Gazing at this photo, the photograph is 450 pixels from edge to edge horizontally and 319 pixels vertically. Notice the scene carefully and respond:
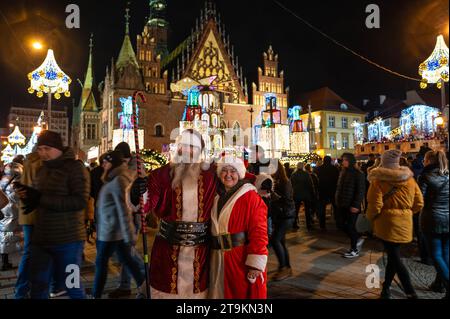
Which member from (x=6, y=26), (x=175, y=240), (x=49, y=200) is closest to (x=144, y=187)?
(x=175, y=240)

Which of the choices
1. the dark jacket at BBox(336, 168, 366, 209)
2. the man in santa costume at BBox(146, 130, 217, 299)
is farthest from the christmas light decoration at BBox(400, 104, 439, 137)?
the man in santa costume at BBox(146, 130, 217, 299)

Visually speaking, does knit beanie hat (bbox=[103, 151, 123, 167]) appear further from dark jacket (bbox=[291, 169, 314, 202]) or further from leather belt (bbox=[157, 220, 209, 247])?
dark jacket (bbox=[291, 169, 314, 202])

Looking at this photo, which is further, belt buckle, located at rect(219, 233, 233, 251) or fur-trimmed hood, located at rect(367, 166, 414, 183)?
fur-trimmed hood, located at rect(367, 166, 414, 183)

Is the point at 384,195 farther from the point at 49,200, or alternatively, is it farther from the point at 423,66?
the point at 423,66

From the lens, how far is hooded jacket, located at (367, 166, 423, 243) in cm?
388

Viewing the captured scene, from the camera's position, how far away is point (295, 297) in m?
4.20

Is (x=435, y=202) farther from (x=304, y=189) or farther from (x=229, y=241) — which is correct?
(x=304, y=189)

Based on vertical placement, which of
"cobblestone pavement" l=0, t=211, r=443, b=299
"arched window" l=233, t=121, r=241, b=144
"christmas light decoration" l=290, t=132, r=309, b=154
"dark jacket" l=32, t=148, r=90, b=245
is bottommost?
"cobblestone pavement" l=0, t=211, r=443, b=299

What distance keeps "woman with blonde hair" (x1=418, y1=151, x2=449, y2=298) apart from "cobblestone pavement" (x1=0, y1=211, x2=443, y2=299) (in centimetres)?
56

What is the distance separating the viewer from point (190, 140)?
2975mm

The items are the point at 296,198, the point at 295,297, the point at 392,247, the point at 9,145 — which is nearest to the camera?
the point at 392,247

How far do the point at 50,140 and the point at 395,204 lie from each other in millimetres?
3712

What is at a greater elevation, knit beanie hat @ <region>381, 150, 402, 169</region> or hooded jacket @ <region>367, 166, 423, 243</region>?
knit beanie hat @ <region>381, 150, 402, 169</region>
